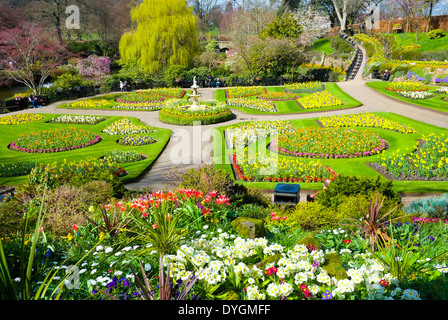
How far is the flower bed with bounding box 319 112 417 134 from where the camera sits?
1588 centimetres

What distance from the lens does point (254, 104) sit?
2420 centimetres

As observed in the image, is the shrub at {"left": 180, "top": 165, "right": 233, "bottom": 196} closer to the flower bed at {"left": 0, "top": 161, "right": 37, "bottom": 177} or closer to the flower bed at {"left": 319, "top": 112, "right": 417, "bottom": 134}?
the flower bed at {"left": 0, "top": 161, "right": 37, "bottom": 177}

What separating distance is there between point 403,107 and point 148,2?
93.2 feet

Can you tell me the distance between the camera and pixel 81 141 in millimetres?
15578

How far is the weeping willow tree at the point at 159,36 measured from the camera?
35.2 m

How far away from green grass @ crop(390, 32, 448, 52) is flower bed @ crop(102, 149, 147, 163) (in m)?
34.6

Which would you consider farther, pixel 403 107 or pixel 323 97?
pixel 323 97

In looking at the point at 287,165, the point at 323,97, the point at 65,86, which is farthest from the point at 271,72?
the point at 287,165

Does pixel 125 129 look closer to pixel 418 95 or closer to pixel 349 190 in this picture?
pixel 349 190

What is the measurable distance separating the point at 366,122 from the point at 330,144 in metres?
4.96

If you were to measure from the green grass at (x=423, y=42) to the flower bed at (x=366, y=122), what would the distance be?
2349 cm

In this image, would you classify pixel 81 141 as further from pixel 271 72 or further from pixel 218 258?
pixel 271 72

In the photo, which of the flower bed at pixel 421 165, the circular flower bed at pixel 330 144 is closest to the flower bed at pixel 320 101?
the circular flower bed at pixel 330 144
